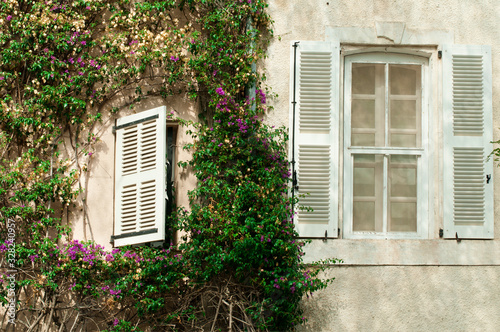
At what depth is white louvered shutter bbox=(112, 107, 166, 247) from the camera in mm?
6254

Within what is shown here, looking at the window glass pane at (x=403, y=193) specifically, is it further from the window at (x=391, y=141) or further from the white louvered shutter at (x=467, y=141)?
the white louvered shutter at (x=467, y=141)

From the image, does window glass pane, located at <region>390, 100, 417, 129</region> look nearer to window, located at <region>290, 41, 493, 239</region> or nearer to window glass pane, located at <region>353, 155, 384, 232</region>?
window, located at <region>290, 41, 493, 239</region>

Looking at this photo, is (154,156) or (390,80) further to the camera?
(390,80)

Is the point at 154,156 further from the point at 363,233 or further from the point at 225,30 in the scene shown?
the point at 363,233

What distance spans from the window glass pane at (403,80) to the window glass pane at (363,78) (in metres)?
0.18

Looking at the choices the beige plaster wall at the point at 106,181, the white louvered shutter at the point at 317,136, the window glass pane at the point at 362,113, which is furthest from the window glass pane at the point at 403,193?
the beige plaster wall at the point at 106,181

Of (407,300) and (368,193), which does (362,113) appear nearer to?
(368,193)

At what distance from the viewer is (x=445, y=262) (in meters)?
6.56

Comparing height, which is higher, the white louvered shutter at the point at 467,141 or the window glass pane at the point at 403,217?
the white louvered shutter at the point at 467,141

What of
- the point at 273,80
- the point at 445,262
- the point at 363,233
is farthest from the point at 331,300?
the point at 273,80

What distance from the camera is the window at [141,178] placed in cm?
625

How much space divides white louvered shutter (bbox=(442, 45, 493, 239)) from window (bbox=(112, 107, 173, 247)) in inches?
101

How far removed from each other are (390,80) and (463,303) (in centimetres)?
214

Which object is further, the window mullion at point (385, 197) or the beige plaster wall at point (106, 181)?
the window mullion at point (385, 197)
